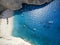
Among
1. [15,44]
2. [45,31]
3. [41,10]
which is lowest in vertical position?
[15,44]

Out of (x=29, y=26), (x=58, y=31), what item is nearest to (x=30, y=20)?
(x=29, y=26)

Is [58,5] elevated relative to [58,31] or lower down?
elevated

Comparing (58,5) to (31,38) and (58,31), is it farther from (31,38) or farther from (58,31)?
(31,38)

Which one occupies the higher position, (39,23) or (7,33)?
(39,23)
